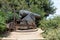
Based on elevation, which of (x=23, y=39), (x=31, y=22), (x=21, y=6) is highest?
(x=21, y=6)

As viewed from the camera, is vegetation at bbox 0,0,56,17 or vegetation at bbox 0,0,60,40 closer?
vegetation at bbox 0,0,60,40

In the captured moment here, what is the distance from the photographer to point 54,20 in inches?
278

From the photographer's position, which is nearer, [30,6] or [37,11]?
[37,11]

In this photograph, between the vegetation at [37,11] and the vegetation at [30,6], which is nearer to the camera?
the vegetation at [37,11]

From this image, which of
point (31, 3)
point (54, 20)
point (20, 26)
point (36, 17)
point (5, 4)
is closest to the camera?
point (54, 20)

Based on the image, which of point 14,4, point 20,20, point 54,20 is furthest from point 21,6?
point 54,20

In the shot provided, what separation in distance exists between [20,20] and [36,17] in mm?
973

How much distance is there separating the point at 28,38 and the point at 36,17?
8.65ft

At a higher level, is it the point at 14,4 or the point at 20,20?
the point at 14,4

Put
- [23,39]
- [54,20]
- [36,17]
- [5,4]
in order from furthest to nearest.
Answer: [5,4] → [36,17] → [54,20] → [23,39]

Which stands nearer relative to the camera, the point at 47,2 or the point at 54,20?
the point at 54,20

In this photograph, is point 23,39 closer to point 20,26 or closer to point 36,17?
point 20,26

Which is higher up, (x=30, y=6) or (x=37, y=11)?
(x=30, y=6)

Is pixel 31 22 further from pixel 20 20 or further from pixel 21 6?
pixel 21 6
